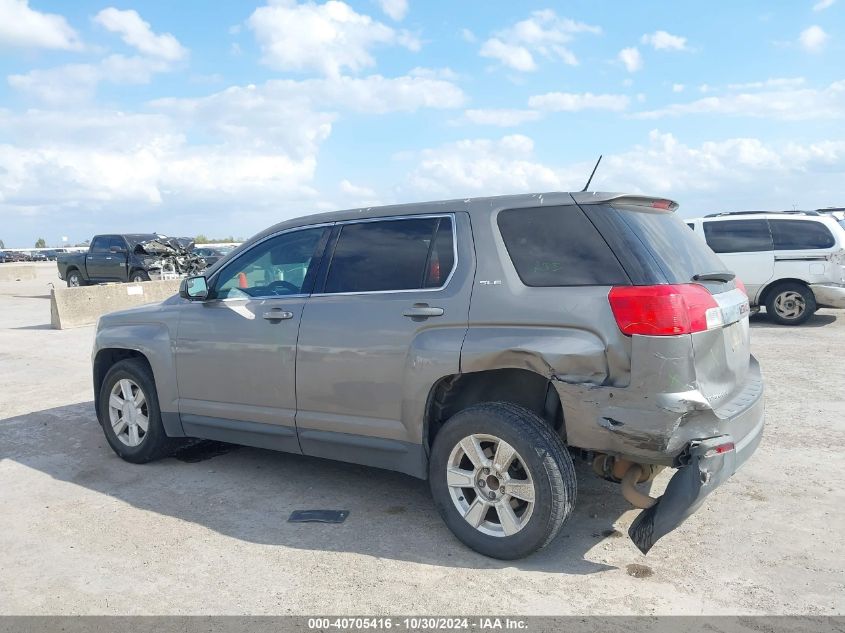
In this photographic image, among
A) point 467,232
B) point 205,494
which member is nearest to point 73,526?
point 205,494

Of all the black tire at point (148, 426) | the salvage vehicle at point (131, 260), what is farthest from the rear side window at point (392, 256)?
the salvage vehicle at point (131, 260)

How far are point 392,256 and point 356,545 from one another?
171 centimetres

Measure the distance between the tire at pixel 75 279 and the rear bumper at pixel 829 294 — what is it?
20266mm

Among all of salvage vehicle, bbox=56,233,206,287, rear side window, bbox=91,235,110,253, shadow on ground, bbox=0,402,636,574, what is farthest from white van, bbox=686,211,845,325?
rear side window, bbox=91,235,110,253

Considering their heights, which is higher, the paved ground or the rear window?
the rear window

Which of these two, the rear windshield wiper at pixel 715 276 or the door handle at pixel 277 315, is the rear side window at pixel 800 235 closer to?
the rear windshield wiper at pixel 715 276

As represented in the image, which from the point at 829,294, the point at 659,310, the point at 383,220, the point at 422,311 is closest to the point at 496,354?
the point at 422,311

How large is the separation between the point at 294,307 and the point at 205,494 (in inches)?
57.7

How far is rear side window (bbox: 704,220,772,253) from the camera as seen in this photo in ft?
38.9

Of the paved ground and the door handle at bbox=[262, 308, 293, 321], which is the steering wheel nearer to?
the door handle at bbox=[262, 308, 293, 321]

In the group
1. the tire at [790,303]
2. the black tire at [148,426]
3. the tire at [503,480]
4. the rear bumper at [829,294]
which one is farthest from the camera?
the tire at [790,303]

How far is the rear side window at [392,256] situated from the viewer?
13.4ft

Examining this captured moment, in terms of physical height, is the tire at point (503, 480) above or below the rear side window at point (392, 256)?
below

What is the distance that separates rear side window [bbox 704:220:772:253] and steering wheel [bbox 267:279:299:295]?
9396 millimetres
